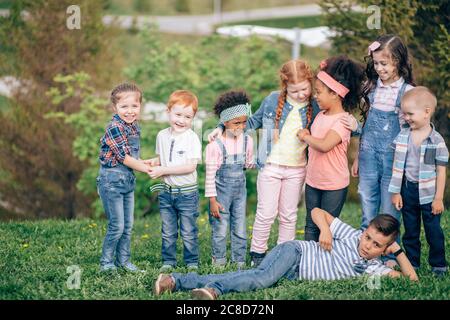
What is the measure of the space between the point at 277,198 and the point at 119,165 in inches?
52.4

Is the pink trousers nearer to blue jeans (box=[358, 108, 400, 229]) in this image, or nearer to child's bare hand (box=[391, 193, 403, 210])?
blue jeans (box=[358, 108, 400, 229])

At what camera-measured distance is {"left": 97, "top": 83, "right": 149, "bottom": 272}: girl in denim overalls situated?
560 centimetres

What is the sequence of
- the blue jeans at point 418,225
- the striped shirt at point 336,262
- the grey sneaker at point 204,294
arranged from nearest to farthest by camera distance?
1. the grey sneaker at point 204,294
2. the striped shirt at point 336,262
3. the blue jeans at point 418,225

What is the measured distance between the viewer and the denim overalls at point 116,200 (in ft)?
18.4

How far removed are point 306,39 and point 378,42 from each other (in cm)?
836

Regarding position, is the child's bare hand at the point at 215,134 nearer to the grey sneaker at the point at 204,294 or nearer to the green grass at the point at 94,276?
the green grass at the point at 94,276

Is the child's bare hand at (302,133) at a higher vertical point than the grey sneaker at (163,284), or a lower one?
higher

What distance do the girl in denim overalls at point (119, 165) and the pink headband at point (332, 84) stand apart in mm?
A: 1455

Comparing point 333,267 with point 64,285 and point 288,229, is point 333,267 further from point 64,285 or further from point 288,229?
point 64,285

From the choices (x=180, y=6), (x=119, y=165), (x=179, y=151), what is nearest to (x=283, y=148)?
(x=179, y=151)

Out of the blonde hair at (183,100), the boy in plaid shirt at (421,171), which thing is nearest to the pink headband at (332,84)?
the boy in plaid shirt at (421,171)

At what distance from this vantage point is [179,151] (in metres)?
5.72

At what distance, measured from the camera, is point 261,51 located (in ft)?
41.9

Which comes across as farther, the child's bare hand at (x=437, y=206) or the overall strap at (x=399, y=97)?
the overall strap at (x=399, y=97)
